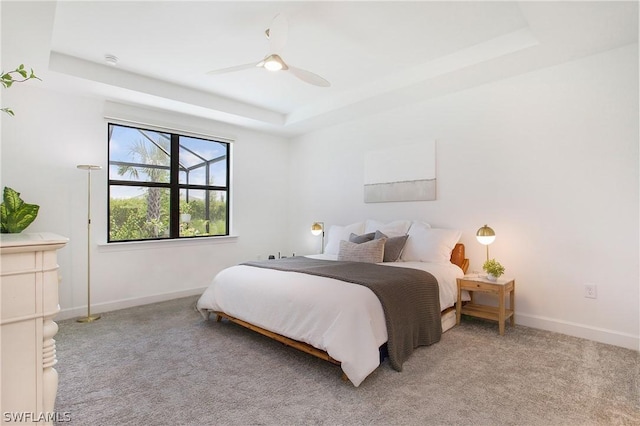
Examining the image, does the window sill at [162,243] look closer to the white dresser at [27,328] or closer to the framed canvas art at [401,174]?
the framed canvas art at [401,174]

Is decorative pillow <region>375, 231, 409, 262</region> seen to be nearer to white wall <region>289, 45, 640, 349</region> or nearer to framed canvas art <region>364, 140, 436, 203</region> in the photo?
white wall <region>289, 45, 640, 349</region>

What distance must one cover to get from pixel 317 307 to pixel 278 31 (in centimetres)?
203

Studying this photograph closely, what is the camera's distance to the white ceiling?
96.3 inches

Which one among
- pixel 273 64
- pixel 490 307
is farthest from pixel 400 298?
pixel 273 64

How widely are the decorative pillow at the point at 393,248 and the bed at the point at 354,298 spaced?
1 centimetres

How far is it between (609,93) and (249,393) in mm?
3706

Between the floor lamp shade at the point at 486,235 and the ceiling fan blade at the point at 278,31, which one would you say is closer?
the ceiling fan blade at the point at 278,31

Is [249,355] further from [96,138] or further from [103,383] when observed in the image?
[96,138]

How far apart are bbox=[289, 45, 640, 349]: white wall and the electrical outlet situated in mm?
27

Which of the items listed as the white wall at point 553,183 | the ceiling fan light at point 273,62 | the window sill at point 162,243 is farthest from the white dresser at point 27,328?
the white wall at point 553,183

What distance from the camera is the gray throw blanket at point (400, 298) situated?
236cm

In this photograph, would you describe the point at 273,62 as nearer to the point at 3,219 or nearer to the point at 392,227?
the point at 392,227

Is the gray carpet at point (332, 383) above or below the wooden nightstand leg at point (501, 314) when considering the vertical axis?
below

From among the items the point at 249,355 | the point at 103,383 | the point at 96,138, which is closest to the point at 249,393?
the point at 249,355
